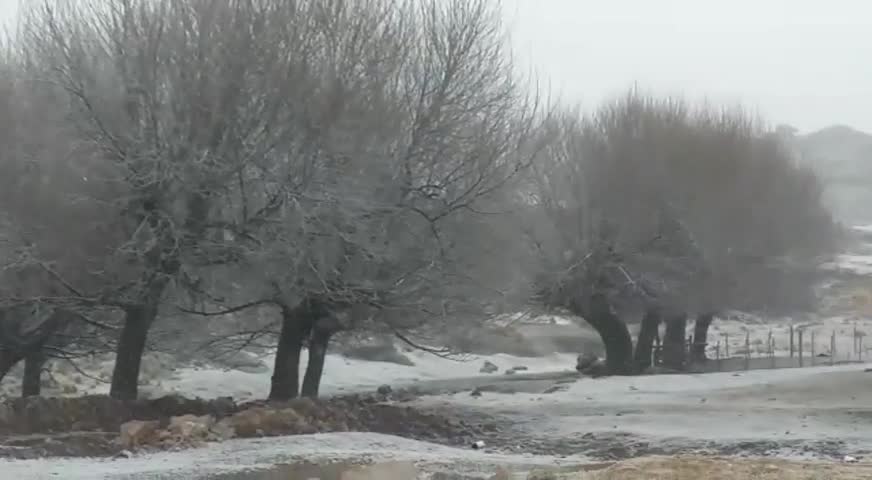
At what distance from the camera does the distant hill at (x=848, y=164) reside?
127375mm

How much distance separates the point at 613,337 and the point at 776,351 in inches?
688

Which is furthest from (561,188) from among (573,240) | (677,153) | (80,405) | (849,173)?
(849,173)

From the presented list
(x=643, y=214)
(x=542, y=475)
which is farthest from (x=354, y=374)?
(x=542, y=475)

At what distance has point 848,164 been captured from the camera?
5901 inches

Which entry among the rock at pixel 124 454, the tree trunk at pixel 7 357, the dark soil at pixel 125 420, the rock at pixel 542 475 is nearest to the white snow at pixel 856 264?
the dark soil at pixel 125 420

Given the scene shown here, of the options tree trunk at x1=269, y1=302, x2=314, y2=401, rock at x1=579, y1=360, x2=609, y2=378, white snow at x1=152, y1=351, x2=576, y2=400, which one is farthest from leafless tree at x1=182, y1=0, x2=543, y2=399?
rock at x1=579, y1=360, x2=609, y2=378

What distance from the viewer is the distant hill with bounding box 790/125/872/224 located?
127375mm

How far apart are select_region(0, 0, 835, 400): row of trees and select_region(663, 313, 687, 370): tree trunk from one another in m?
15.1

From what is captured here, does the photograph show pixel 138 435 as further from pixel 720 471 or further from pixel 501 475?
pixel 720 471

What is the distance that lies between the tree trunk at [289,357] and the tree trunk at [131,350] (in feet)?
10.6

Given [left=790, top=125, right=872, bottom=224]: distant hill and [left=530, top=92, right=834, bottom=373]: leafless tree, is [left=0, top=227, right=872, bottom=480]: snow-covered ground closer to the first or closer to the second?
[left=530, top=92, right=834, bottom=373]: leafless tree

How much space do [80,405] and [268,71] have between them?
5.80 meters

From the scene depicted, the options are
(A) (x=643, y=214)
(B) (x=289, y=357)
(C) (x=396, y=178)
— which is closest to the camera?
(C) (x=396, y=178)

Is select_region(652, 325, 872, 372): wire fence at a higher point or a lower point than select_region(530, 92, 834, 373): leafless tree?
lower
